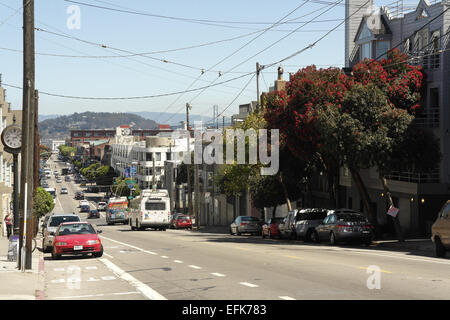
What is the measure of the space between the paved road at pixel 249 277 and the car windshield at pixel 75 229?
→ 4.50ft

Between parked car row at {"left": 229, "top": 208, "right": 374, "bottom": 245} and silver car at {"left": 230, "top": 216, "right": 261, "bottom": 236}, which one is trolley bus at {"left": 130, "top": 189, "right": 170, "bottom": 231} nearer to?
parked car row at {"left": 229, "top": 208, "right": 374, "bottom": 245}

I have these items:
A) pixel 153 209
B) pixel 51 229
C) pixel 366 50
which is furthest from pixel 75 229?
pixel 153 209

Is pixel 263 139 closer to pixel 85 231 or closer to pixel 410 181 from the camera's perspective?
pixel 410 181

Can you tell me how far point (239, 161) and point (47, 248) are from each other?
2273cm

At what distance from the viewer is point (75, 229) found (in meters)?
27.6

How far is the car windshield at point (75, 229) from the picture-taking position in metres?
27.2

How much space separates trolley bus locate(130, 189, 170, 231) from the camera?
2354 inches

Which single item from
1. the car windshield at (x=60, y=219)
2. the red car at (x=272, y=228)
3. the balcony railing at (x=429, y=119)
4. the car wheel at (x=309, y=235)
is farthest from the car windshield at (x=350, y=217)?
the car windshield at (x=60, y=219)

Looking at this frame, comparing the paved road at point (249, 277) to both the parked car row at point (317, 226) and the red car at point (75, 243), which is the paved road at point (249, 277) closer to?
the red car at point (75, 243)

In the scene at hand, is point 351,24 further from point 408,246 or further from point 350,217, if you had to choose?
point 408,246

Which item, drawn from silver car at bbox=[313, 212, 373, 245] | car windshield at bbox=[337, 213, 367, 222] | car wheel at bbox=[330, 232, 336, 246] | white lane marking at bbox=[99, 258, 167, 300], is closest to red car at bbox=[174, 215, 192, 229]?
silver car at bbox=[313, 212, 373, 245]

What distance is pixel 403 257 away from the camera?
2369 centimetres

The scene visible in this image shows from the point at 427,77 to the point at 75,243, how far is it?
73.8 ft
